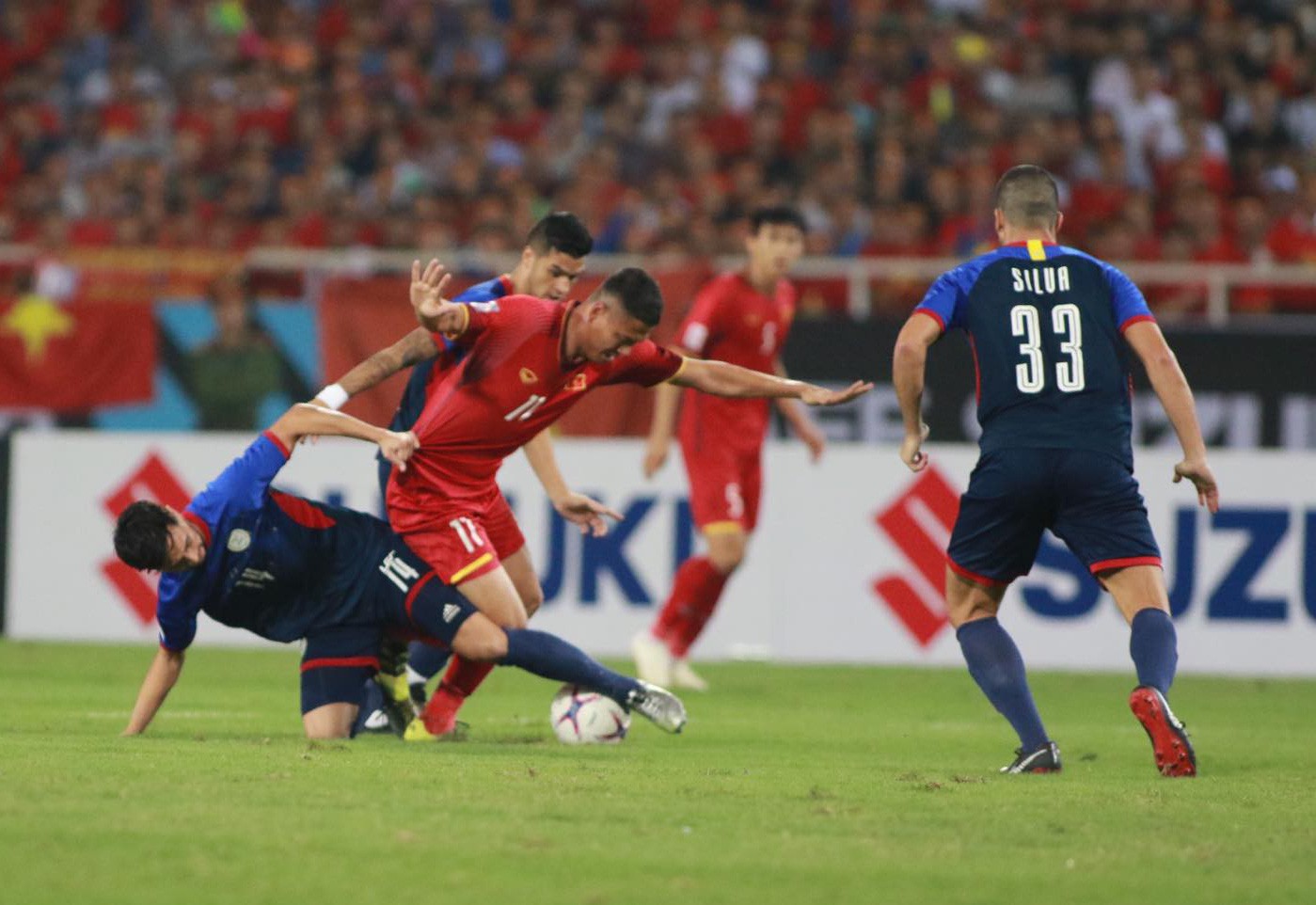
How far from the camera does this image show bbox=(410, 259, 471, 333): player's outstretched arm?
23.9ft

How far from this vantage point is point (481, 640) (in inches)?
310

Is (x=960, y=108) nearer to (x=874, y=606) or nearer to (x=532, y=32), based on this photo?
(x=532, y=32)

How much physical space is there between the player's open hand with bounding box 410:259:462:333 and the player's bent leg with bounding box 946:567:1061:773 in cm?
200

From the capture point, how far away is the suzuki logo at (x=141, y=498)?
13.5 m

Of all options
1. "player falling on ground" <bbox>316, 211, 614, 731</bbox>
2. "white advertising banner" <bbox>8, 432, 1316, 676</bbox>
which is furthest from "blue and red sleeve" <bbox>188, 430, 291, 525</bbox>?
"white advertising banner" <bbox>8, 432, 1316, 676</bbox>

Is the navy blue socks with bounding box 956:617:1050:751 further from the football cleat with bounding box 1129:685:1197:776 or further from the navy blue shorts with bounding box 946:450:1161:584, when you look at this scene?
the football cleat with bounding box 1129:685:1197:776

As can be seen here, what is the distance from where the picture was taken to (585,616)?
13.2 metres

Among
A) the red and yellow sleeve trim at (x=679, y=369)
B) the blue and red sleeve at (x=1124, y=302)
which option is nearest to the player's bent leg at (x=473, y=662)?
the red and yellow sleeve trim at (x=679, y=369)

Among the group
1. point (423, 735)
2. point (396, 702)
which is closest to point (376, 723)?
point (396, 702)

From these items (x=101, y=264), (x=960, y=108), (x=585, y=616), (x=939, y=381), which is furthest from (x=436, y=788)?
(x=960, y=108)

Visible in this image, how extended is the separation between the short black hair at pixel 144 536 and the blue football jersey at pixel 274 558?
1.07 feet

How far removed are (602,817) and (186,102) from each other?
1481 cm

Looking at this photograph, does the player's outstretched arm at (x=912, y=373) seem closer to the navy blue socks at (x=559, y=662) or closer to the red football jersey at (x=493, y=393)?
the red football jersey at (x=493, y=393)

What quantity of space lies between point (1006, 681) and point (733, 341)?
449 cm
